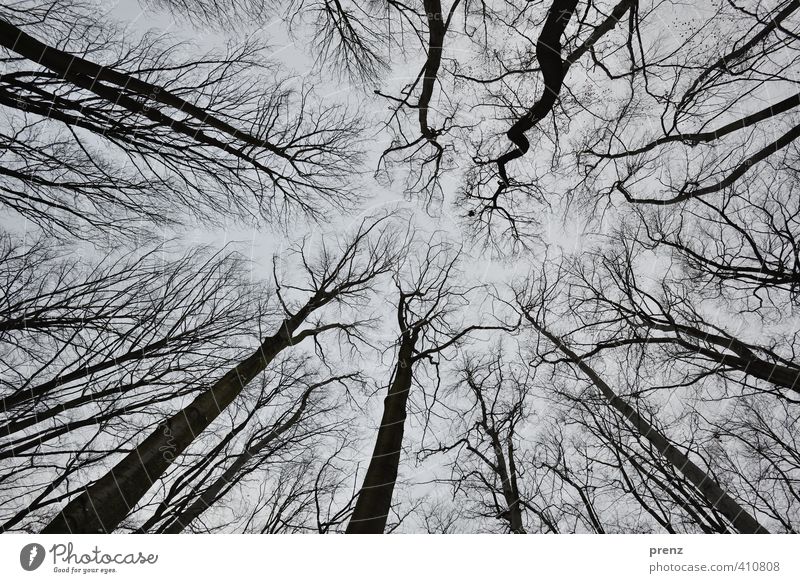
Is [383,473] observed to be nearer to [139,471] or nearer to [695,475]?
[139,471]

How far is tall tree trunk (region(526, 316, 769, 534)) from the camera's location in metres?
3.14

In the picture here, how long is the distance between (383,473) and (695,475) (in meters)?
3.11

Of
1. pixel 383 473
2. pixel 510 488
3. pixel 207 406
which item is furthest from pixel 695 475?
pixel 207 406

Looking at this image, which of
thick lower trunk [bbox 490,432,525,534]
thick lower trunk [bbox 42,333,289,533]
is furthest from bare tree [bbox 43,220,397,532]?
thick lower trunk [bbox 490,432,525,534]

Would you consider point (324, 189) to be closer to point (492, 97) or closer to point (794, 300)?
point (492, 97)

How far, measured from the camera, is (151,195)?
419 cm

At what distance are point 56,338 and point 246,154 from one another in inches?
119

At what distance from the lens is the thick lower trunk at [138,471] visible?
8.56ft

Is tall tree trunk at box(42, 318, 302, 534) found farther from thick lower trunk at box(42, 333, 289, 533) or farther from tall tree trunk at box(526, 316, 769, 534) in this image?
tall tree trunk at box(526, 316, 769, 534)
